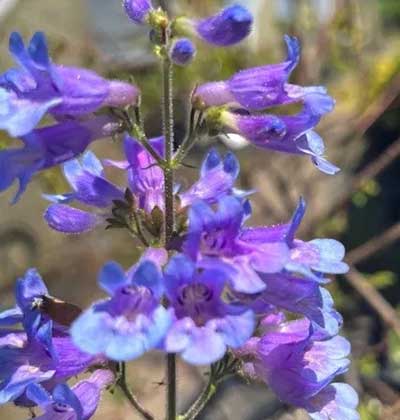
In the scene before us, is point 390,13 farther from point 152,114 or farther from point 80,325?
point 80,325

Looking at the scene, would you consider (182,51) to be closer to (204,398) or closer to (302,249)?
(302,249)

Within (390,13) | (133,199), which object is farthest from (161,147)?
(390,13)

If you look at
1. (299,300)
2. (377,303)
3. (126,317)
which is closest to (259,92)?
(299,300)

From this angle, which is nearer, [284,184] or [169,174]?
[169,174]

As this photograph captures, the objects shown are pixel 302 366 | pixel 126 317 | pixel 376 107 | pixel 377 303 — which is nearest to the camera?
pixel 126 317

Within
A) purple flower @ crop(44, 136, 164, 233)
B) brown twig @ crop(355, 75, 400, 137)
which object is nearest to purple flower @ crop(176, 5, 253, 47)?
purple flower @ crop(44, 136, 164, 233)

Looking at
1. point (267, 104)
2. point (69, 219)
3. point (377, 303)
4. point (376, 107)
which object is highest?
point (267, 104)

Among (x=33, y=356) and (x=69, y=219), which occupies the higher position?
(x=69, y=219)

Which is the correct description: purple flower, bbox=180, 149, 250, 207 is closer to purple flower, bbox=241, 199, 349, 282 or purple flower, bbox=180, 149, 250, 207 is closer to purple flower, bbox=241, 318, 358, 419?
purple flower, bbox=241, 199, 349, 282
